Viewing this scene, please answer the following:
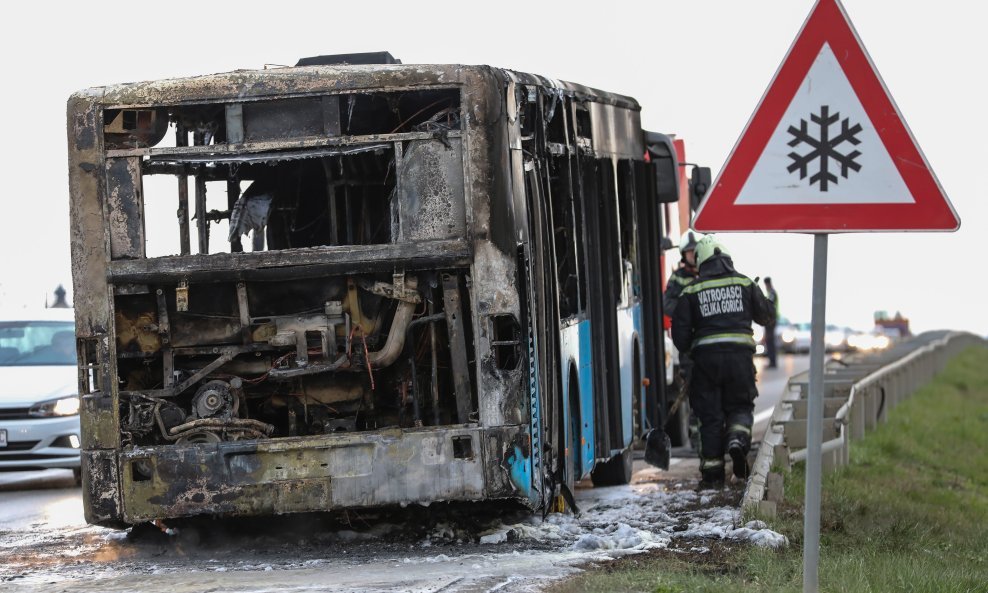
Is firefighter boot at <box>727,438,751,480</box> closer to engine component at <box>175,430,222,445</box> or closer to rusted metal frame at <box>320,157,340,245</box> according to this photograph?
rusted metal frame at <box>320,157,340,245</box>

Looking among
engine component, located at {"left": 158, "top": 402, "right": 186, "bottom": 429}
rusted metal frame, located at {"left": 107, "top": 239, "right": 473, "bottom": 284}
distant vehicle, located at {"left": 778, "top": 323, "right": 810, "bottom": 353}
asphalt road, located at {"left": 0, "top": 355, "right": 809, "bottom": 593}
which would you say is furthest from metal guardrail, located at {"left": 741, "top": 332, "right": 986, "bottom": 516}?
distant vehicle, located at {"left": 778, "top": 323, "right": 810, "bottom": 353}

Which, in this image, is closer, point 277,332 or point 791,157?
point 791,157

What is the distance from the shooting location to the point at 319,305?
9.28m

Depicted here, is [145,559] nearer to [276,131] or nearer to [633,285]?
[276,131]

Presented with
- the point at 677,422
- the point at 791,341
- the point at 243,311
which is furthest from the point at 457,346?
the point at 791,341

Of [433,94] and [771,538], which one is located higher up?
[433,94]

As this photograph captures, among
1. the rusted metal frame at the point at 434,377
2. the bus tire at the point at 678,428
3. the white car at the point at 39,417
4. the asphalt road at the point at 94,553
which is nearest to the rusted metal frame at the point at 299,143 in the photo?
the rusted metal frame at the point at 434,377

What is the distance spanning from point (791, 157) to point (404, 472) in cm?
364

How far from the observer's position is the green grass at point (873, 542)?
727 centimetres

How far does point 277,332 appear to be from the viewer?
364 inches

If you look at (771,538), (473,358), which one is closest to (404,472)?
(473,358)

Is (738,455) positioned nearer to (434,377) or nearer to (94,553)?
(434,377)

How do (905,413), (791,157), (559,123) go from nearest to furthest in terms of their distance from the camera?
(791,157), (559,123), (905,413)

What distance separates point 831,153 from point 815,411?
91cm
